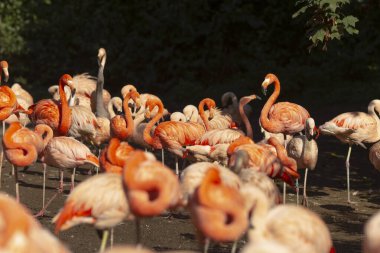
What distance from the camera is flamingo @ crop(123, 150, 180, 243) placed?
5.36 meters

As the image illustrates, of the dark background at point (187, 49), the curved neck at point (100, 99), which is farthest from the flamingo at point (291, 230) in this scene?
the dark background at point (187, 49)

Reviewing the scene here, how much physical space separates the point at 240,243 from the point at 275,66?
40.0 ft

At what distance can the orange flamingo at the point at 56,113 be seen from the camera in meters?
10.5

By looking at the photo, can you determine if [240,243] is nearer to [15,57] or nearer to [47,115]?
[47,115]

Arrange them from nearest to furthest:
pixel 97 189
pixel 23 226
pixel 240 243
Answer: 1. pixel 23 226
2. pixel 97 189
3. pixel 240 243

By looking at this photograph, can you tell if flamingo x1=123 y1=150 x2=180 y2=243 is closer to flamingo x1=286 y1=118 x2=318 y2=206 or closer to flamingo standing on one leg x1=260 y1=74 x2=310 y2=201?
flamingo x1=286 y1=118 x2=318 y2=206

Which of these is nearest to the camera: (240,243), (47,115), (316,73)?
(240,243)

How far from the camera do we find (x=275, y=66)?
773 inches

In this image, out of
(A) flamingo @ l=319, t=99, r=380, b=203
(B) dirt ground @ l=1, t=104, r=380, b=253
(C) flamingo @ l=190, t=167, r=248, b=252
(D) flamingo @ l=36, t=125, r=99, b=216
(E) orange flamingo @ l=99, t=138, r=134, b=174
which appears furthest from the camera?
(A) flamingo @ l=319, t=99, r=380, b=203

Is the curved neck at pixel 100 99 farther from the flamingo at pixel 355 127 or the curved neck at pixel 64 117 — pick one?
the flamingo at pixel 355 127

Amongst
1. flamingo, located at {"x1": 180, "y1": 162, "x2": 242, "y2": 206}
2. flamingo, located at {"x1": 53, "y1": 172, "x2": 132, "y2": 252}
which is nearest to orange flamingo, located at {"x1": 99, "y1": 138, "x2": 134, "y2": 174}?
flamingo, located at {"x1": 180, "y1": 162, "x2": 242, "y2": 206}

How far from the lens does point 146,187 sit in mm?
5363

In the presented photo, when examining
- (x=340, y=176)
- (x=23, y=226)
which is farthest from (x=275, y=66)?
(x=23, y=226)

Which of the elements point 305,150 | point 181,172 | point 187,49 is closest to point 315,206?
point 305,150
